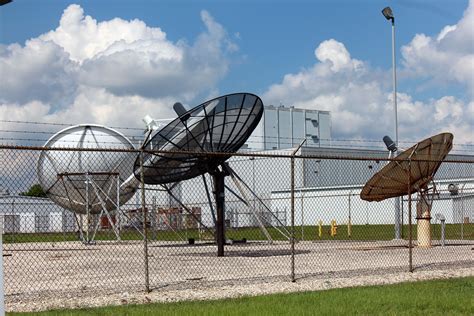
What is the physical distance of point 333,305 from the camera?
10.6 m

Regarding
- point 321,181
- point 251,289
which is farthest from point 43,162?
point 321,181

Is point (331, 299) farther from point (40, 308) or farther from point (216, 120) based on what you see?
point (216, 120)

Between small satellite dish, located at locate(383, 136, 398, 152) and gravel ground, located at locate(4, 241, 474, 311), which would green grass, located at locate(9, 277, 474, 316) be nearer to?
gravel ground, located at locate(4, 241, 474, 311)

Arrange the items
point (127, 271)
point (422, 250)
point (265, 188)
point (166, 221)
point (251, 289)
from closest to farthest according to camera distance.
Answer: point (251, 289) < point (127, 271) < point (422, 250) < point (166, 221) < point (265, 188)

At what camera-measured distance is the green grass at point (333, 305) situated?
1010 centimetres

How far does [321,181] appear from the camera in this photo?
65312 millimetres

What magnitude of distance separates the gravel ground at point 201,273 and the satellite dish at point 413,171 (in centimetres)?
194

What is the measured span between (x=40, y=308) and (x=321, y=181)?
181 feet

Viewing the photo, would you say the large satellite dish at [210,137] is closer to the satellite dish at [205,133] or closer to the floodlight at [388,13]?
the satellite dish at [205,133]

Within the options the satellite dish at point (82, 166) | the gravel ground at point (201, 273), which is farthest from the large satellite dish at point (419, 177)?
the satellite dish at point (82, 166)

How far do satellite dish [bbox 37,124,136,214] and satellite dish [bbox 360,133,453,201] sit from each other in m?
12.7

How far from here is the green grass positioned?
33.1ft

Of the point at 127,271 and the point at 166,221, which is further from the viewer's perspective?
the point at 166,221

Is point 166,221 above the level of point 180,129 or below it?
below
